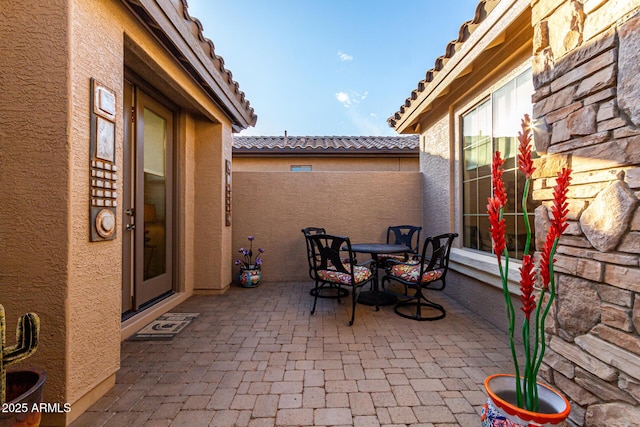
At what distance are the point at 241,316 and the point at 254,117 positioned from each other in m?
3.30

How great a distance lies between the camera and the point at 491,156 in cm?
317

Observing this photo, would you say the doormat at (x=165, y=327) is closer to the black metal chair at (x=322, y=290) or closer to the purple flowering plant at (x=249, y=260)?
the purple flowering plant at (x=249, y=260)

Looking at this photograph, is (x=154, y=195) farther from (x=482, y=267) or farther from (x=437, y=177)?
(x=437, y=177)

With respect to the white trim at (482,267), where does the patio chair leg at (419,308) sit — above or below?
below

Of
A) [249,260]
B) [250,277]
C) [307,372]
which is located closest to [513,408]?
[307,372]

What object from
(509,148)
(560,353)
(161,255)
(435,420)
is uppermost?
(509,148)

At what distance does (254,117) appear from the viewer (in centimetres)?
484

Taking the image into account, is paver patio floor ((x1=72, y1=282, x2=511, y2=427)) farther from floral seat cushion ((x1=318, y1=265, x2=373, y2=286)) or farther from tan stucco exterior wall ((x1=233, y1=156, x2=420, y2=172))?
tan stucco exterior wall ((x1=233, y1=156, x2=420, y2=172))

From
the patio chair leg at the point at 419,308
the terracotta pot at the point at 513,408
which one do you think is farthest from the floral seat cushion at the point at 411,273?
the terracotta pot at the point at 513,408

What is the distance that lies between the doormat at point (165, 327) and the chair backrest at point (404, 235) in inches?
121

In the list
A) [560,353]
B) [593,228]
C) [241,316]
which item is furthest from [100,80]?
[560,353]

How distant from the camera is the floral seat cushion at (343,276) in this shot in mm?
3090

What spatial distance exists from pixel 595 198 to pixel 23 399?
8.89ft

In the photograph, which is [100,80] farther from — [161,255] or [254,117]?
[254,117]
